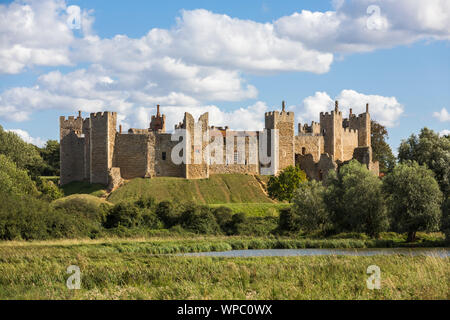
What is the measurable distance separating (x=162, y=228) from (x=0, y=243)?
45.0ft

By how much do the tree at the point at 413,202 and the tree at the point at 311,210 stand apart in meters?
5.36

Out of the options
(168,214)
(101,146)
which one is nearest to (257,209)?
(168,214)

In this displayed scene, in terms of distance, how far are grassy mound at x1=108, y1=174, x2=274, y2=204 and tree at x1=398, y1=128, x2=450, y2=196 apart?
1619 centimetres

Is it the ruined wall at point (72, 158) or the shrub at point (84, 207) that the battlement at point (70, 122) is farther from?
the shrub at point (84, 207)

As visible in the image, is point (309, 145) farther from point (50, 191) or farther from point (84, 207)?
point (84, 207)

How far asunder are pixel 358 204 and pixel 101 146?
3171cm

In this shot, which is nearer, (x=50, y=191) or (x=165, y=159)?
(x=50, y=191)

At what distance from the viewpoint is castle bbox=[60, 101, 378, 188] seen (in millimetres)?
66625

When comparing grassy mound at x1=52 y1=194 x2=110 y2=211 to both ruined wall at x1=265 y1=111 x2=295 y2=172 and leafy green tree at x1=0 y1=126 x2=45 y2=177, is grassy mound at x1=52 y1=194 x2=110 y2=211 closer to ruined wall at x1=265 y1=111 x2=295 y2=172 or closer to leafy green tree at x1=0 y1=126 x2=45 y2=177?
leafy green tree at x1=0 y1=126 x2=45 y2=177

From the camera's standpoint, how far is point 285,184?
64125 millimetres

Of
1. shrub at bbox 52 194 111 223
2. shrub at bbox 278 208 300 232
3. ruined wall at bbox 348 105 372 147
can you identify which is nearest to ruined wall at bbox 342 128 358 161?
ruined wall at bbox 348 105 372 147

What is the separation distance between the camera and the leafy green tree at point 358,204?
43469mm
